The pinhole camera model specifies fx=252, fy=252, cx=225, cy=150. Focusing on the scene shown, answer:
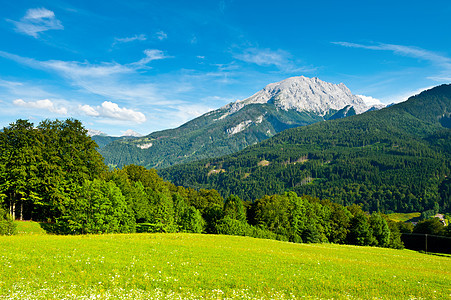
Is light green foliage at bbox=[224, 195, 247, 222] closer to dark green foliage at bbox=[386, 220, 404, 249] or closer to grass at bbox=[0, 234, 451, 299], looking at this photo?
grass at bbox=[0, 234, 451, 299]

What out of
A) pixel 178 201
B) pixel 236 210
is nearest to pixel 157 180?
pixel 178 201

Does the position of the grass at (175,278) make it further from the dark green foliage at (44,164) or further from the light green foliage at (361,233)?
the light green foliage at (361,233)

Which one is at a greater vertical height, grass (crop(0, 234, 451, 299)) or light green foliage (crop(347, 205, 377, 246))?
grass (crop(0, 234, 451, 299))

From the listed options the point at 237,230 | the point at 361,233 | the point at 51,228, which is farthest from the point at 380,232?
the point at 51,228

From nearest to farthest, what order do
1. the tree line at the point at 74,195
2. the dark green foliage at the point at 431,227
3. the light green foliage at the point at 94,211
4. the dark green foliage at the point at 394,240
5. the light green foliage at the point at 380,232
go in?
1. the light green foliage at the point at 94,211
2. the tree line at the point at 74,195
3. the light green foliage at the point at 380,232
4. the dark green foliage at the point at 394,240
5. the dark green foliage at the point at 431,227

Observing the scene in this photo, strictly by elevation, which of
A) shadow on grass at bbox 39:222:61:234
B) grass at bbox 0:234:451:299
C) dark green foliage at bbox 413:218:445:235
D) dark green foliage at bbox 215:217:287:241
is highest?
grass at bbox 0:234:451:299

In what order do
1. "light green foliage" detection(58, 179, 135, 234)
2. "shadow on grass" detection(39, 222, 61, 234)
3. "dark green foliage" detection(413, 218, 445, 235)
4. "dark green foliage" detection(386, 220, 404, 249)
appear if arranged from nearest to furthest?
"light green foliage" detection(58, 179, 135, 234)
"shadow on grass" detection(39, 222, 61, 234)
"dark green foliage" detection(386, 220, 404, 249)
"dark green foliage" detection(413, 218, 445, 235)

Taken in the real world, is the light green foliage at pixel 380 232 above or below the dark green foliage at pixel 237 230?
below

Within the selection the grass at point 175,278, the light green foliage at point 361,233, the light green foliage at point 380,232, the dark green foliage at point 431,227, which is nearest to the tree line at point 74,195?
the light green foliage at point 361,233

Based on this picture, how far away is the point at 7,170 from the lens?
1832 inches

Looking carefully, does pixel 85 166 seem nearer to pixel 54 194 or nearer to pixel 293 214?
pixel 54 194

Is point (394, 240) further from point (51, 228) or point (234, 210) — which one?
point (51, 228)

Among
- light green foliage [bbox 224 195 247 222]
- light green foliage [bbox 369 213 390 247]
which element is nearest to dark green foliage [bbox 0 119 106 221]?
light green foliage [bbox 224 195 247 222]

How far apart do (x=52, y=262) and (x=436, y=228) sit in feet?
466
